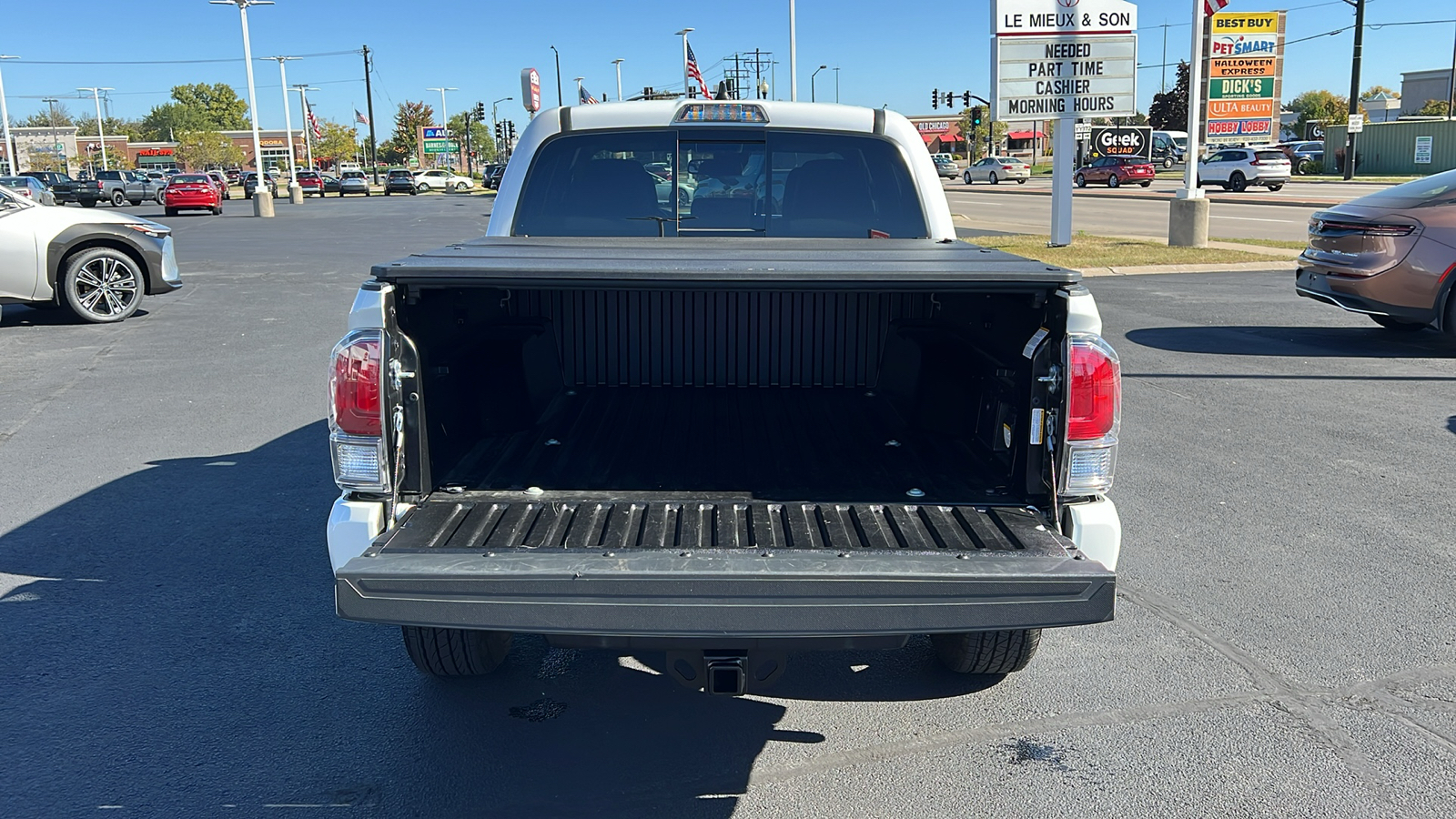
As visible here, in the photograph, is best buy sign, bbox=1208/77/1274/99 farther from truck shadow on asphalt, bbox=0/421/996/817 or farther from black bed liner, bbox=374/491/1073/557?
black bed liner, bbox=374/491/1073/557

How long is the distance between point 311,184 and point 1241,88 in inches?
2241

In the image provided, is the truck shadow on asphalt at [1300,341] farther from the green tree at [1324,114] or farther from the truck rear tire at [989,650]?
the green tree at [1324,114]

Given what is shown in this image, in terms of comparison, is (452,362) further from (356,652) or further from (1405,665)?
(1405,665)

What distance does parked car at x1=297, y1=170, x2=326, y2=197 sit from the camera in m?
70.8

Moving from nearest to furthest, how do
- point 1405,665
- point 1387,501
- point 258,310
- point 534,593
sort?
point 534,593 < point 1405,665 < point 1387,501 < point 258,310

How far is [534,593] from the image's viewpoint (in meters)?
2.71

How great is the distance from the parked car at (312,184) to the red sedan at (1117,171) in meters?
46.1

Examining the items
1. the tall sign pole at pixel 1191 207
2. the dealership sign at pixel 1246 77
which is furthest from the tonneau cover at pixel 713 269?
the dealership sign at pixel 1246 77

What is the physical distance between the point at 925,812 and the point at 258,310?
39.5 ft

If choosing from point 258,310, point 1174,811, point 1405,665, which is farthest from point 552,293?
point 258,310

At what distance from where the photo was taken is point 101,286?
484 inches

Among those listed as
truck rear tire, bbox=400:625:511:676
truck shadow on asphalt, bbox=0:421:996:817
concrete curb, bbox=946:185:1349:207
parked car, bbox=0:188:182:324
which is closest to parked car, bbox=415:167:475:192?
concrete curb, bbox=946:185:1349:207

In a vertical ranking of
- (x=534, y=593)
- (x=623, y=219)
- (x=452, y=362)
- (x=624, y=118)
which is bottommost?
(x=534, y=593)

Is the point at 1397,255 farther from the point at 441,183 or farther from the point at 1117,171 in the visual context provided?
the point at 441,183
